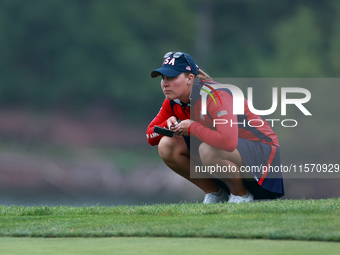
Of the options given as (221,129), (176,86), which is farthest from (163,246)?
(176,86)

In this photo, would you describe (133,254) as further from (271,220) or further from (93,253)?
(271,220)

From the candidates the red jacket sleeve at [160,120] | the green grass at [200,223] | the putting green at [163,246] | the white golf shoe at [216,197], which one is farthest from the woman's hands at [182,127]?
the putting green at [163,246]

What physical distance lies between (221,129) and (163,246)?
1.54 meters

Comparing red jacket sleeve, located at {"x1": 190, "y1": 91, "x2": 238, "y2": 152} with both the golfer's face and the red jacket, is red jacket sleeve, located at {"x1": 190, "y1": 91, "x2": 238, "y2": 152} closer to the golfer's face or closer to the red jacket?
the red jacket

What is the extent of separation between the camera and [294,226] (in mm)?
2344

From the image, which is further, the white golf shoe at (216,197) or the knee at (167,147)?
the white golf shoe at (216,197)

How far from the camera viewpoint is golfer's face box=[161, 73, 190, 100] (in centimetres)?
361

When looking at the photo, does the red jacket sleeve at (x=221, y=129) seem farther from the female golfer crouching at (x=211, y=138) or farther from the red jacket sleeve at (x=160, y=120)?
the red jacket sleeve at (x=160, y=120)

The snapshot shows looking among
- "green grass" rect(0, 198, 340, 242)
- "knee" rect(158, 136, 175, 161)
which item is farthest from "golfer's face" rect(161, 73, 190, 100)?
"green grass" rect(0, 198, 340, 242)

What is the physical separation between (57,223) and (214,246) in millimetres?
1139

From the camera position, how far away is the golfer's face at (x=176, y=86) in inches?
142

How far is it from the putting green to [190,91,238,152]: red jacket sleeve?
136 centimetres

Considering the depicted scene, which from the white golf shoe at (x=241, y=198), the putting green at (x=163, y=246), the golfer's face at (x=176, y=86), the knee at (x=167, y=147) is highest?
the golfer's face at (x=176, y=86)

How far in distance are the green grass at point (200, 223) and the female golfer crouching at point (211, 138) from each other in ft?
1.66
